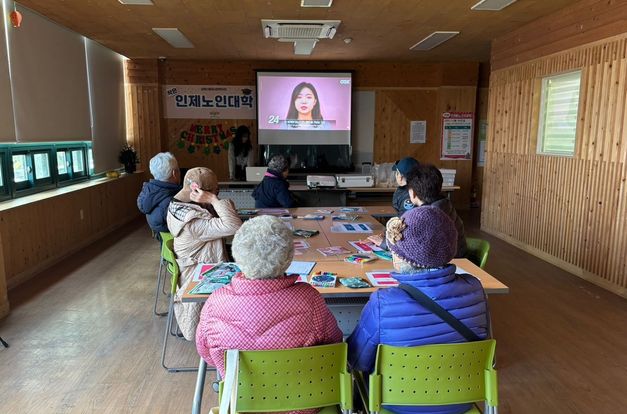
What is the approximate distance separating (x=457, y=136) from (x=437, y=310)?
27.1 ft

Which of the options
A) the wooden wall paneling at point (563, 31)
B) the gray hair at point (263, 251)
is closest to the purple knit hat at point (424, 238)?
the gray hair at point (263, 251)

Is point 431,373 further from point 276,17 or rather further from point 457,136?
point 457,136

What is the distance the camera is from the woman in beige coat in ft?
9.75

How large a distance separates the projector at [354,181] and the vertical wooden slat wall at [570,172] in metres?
2.02

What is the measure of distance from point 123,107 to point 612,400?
27.8 ft

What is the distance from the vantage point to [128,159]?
27.0 ft

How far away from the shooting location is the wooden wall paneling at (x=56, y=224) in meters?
4.63

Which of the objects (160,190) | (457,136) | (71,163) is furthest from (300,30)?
(457,136)

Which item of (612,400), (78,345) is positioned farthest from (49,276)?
(612,400)

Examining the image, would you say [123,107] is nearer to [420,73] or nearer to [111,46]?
[111,46]

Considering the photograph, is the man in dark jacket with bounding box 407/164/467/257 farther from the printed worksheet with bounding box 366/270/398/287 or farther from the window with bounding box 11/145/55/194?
the window with bounding box 11/145/55/194

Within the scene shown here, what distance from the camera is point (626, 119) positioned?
4383 millimetres

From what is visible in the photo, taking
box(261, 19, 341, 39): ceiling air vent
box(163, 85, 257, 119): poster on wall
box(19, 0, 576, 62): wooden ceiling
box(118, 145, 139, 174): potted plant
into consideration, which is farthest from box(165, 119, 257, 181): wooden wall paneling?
box(261, 19, 341, 39): ceiling air vent

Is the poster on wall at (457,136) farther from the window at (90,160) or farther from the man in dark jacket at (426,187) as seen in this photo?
the man in dark jacket at (426,187)
